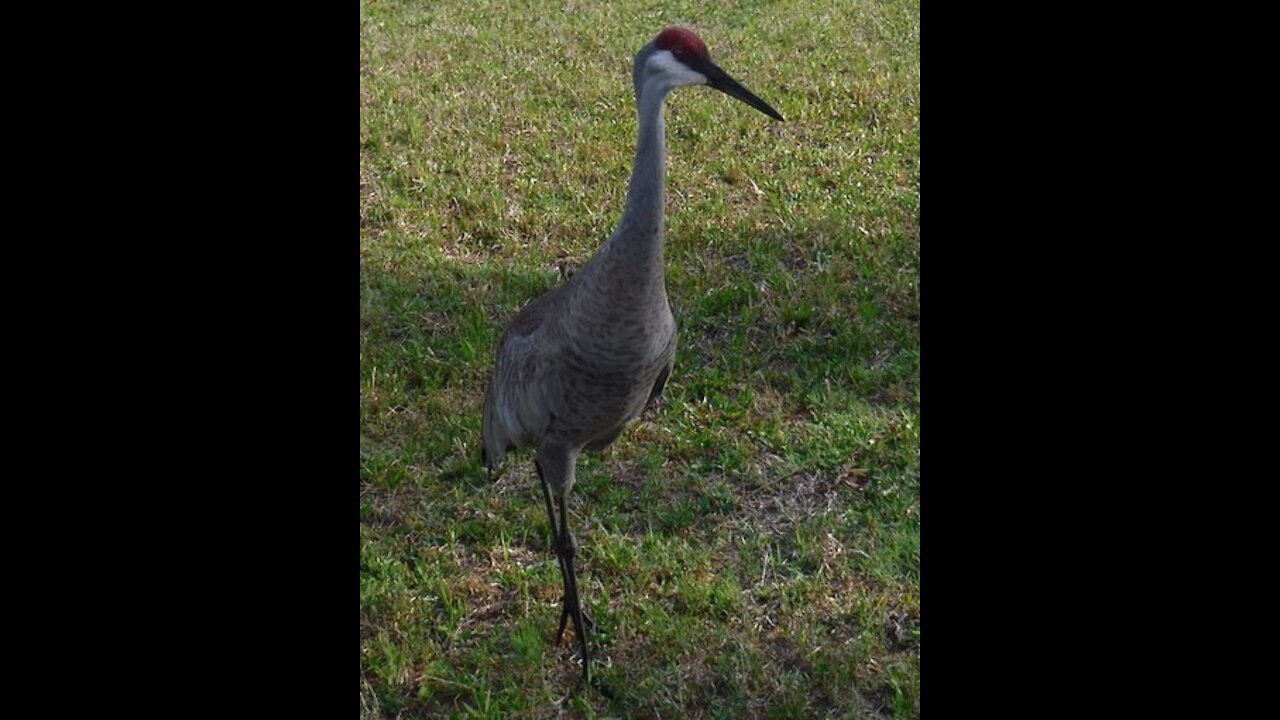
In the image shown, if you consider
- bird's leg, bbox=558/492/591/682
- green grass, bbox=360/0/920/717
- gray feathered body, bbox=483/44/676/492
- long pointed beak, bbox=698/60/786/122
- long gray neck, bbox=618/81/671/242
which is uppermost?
long pointed beak, bbox=698/60/786/122

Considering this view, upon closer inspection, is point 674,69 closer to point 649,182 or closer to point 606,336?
point 649,182

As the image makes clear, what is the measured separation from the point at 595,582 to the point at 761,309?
191cm

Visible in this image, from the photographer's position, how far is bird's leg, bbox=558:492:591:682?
12.5 feet

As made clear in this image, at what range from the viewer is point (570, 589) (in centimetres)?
386

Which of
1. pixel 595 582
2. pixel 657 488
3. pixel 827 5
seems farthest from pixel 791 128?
pixel 595 582

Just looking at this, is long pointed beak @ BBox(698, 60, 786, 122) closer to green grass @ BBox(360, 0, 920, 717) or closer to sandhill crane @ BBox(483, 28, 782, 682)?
sandhill crane @ BBox(483, 28, 782, 682)

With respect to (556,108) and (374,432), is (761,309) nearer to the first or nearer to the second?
(374,432)

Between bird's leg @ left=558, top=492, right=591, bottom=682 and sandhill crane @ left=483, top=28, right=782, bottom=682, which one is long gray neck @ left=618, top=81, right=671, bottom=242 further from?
bird's leg @ left=558, top=492, right=591, bottom=682

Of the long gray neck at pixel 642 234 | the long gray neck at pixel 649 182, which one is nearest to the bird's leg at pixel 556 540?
the long gray neck at pixel 642 234

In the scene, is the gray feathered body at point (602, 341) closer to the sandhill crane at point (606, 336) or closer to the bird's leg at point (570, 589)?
the sandhill crane at point (606, 336)

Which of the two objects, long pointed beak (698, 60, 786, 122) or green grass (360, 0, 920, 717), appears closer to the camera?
long pointed beak (698, 60, 786, 122)

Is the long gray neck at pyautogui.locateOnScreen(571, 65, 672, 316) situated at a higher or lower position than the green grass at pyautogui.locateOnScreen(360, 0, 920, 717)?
higher

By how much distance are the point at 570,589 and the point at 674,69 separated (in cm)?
161

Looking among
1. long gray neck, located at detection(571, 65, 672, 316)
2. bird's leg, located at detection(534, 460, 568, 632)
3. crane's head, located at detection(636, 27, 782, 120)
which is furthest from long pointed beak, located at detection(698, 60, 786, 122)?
bird's leg, located at detection(534, 460, 568, 632)
